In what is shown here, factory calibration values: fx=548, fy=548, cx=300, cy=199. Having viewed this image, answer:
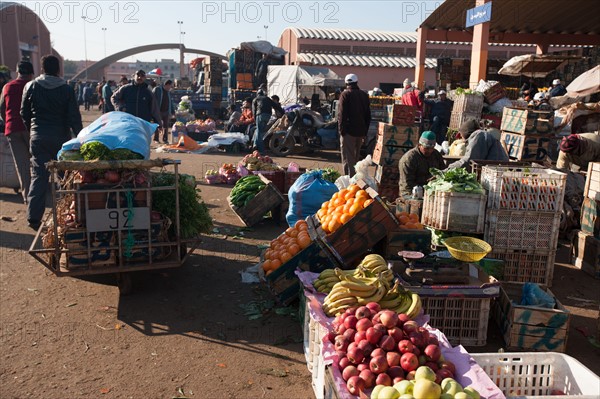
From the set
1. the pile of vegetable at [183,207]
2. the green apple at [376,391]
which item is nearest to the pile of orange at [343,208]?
the pile of vegetable at [183,207]

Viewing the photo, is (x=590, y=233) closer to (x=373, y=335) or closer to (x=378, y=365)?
(x=373, y=335)

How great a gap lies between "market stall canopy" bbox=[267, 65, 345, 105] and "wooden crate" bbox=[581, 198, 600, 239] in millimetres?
16079

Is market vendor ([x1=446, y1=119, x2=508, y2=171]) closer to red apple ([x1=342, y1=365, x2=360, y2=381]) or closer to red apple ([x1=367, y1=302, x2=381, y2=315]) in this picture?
red apple ([x1=367, y1=302, x2=381, y2=315])

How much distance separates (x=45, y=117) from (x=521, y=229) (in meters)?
6.16

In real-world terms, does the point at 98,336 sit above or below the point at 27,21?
below

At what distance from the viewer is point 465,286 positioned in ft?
15.6

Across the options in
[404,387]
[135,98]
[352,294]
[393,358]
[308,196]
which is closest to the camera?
[404,387]

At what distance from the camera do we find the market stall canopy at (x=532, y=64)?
19434 millimetres

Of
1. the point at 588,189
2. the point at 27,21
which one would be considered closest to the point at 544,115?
the point at 588,189

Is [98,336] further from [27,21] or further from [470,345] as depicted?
[27,21]

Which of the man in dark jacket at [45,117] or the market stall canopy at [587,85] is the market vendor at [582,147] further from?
the man in dark jacket at [45,117]

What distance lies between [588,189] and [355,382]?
17.8 feet

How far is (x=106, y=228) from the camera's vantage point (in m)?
5.31

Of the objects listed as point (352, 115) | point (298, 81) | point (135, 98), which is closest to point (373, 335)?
point (352, 115)
